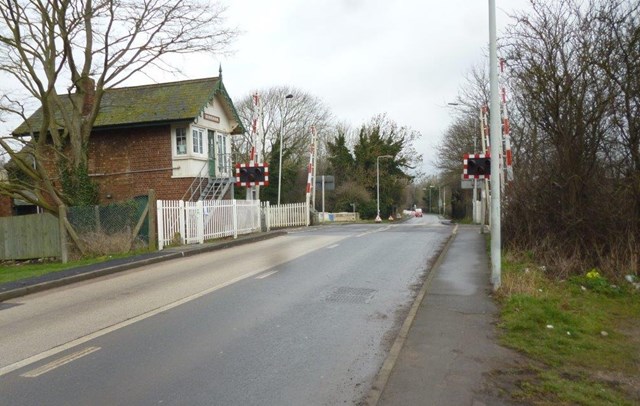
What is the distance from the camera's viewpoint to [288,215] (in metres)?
34.1

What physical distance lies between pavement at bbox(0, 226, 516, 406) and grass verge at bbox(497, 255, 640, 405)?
0.93ft

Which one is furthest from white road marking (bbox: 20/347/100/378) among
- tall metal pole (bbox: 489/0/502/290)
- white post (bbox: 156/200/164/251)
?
white post (bbox: 156/200/164/251)

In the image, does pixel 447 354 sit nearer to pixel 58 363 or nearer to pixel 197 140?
pixel 58 363

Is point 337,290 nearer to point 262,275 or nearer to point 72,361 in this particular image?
point 262,275

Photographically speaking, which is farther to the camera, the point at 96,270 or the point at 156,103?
the point at 156,103

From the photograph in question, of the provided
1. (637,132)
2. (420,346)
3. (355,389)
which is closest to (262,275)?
(420,346)

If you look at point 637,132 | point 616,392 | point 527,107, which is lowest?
point 616,392

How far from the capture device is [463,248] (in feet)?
54.2

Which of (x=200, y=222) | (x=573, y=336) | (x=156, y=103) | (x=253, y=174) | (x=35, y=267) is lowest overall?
(x=35, y=267)

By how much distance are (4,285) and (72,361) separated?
6.25 metres

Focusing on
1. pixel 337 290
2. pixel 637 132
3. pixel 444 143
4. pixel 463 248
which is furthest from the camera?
pixel 444 143

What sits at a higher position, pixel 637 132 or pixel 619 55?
pixel 619 55

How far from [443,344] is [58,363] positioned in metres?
4.17

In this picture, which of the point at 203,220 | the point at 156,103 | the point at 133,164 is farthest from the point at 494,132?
the point at 133,164
